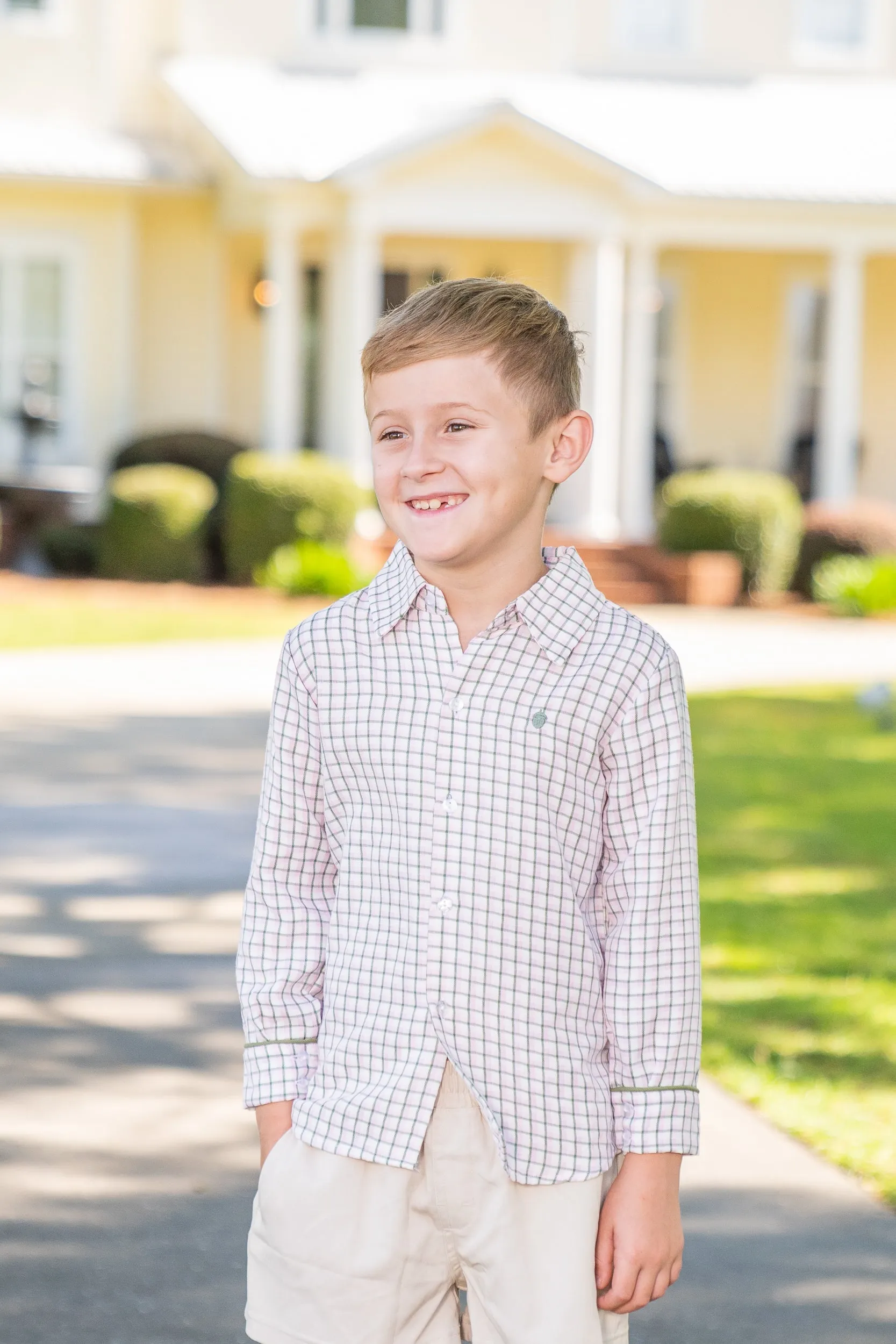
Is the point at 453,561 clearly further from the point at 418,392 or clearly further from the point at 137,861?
the point at 137,861

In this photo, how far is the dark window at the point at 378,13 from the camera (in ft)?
63.9

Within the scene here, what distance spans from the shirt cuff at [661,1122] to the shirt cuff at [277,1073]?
38 centimetres

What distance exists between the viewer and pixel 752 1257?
12.6 ft

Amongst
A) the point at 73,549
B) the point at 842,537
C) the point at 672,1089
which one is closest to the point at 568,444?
the point at 672,1089

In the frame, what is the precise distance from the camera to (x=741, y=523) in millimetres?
16625

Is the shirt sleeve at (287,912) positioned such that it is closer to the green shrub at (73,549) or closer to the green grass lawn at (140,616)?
the green grass lawn at (140,616)

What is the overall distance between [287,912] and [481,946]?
0.27 m

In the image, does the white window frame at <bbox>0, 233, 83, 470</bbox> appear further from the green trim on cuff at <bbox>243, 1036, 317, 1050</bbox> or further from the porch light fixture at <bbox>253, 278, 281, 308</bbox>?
the green trim on cuff at <bbox>243, 1036, 317, 1050</bbox>

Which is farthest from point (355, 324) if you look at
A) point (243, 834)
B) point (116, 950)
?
point (116, 950)

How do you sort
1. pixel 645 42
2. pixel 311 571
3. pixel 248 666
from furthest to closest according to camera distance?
pixel 645 42
pixel 311 571
pixel 248 666

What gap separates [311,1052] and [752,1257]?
5.89 ft

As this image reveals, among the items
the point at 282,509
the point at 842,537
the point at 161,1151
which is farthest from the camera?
the point at 842,537

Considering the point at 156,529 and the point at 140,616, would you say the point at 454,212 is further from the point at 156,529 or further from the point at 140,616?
the point at 140,616

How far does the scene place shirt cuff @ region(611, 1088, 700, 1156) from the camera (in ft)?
7.33
